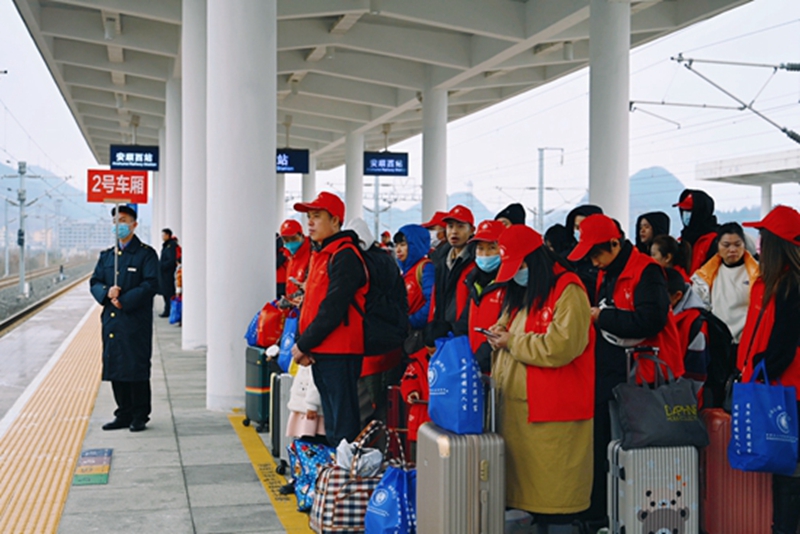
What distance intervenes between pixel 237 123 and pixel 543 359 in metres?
5.63

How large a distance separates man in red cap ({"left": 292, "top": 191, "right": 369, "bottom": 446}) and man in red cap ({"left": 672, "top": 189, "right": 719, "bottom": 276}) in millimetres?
2987

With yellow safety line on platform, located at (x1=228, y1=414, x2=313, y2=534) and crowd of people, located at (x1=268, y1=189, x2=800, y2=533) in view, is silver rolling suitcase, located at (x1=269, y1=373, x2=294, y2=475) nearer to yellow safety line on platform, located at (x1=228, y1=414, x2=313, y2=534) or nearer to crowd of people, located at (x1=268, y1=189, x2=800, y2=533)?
yellow safety line on platform, located at (x1=228, y1=414, x2=313, y2=534)

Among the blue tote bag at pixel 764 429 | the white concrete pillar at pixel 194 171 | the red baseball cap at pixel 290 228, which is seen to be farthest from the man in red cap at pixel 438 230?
the white concrete pillar at pixel 194 171

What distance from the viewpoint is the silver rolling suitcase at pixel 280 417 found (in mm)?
6258

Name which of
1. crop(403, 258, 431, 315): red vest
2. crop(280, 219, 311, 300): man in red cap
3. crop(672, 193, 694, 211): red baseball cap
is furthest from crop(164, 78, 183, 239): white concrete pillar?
crop(672, 193, 694, 211): red baseball cap

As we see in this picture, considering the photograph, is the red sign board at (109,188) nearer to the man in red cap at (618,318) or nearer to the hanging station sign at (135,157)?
the man in red cap at (618,318)

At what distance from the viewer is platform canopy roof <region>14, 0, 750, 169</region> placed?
15.8m

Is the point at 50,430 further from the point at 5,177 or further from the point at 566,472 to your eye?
the point at 5,177

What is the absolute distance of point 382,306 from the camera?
17.8ft

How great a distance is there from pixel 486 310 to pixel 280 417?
96.7 inches

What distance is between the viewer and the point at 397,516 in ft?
14.4

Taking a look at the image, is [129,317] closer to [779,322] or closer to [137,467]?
[137,467]

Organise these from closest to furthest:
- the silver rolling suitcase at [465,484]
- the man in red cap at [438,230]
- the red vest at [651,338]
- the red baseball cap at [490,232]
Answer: the silver rolling suitcase at [465,484]
the red vest at [651,338]
the red baseball cap at [490,232]
the man in red cap at [438,230]

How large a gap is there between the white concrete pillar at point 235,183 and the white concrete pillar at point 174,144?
37.4ft
